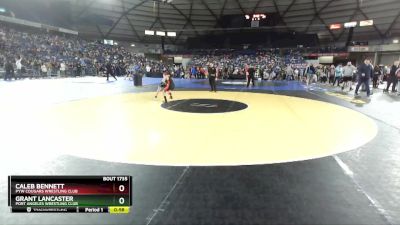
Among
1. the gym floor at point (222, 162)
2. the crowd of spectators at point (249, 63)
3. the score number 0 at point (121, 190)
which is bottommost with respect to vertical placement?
the gym floor at point (222, 162)

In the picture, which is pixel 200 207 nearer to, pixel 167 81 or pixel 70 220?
pixel 70 220

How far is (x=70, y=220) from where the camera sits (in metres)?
2.52

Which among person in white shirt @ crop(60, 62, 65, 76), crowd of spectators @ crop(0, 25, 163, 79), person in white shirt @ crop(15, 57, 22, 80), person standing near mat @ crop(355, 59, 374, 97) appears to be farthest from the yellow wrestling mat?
person in white shirt @ crop(60, 62, 65, 76)

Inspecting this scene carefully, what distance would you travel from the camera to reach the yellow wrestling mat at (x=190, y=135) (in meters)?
4.38

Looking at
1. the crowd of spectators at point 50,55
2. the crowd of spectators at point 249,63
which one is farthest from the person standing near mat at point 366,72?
the crowd of spectators at point 249,63

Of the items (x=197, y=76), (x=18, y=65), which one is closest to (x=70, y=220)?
(x=18, y=65)

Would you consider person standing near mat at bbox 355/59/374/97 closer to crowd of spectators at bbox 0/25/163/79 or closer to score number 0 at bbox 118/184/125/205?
score number 0 at bbox 118/184/125/205

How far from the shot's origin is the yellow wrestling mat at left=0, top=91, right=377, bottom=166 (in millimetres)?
4375

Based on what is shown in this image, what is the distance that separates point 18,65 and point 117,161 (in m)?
23.6

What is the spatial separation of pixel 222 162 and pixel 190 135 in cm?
163
